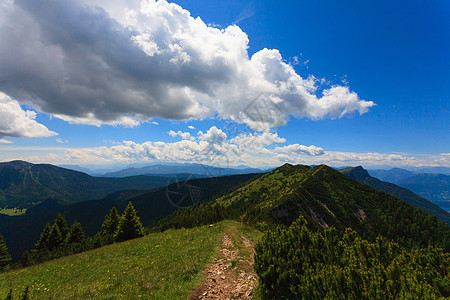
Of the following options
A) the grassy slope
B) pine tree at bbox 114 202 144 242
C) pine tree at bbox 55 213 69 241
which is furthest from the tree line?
pine tree at bbox 55 213 69 241

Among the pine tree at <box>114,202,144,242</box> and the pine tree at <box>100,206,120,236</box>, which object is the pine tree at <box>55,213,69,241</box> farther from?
the pine tree at <box>114,202,144,242</box>

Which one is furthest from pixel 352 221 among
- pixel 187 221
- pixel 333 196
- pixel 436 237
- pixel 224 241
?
pixel 224 241

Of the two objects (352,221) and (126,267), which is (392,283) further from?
(352,221)

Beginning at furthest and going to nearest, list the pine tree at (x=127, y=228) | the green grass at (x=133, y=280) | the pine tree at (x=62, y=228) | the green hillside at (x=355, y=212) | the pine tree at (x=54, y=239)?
1. the green hillside at (x=355, y=212)
2. the pine tree at (x=62, y=228)
3. the pine tree at (x=54, y=239)
4. the pine tree at (x=127, y=228)
5. the green grass at (x=133, y=280)

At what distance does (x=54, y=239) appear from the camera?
43.5 metres

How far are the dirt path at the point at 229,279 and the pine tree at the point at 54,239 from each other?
50.7 metres

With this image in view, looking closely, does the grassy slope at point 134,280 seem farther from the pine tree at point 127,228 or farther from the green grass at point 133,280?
A: the pine tree at point 127,228

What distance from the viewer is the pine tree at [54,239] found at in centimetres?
4283

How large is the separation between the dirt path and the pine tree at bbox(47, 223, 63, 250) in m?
50.7

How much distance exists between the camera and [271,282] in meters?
9.21

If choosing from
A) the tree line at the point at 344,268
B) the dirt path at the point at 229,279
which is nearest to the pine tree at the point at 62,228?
the dirt path at the point at 229,279

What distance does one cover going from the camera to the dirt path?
34.0 ft

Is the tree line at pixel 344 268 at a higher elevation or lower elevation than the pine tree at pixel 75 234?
higher

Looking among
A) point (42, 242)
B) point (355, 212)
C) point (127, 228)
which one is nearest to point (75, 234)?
point (42, 242)
